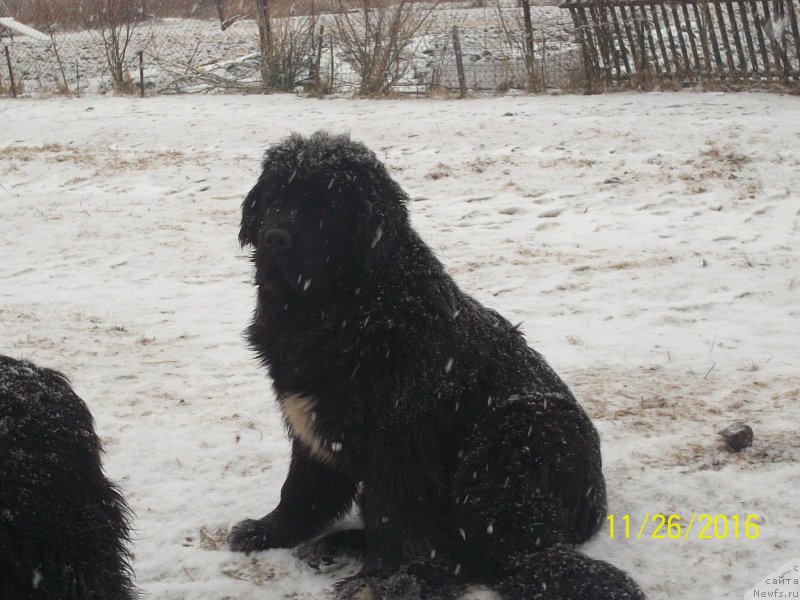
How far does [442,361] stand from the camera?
3.02m

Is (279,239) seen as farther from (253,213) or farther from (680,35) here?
(680,35)

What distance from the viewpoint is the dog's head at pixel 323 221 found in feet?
9.84

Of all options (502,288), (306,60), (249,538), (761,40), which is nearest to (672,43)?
(761,40)

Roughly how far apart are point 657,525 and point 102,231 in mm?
6569

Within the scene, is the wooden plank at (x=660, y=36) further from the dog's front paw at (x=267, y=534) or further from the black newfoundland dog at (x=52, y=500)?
the black newfoundland dog at (x=52, y=500)

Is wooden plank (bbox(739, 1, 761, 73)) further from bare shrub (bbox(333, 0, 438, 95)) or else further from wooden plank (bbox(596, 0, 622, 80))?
bare shrub (bbox(333, 0, 438, 95))

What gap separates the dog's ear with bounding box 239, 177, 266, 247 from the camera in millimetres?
3262

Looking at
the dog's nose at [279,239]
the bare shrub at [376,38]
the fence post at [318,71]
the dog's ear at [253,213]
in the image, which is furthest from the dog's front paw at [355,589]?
the fence post at [318,71]

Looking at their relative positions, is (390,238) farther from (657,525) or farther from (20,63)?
(20,63)

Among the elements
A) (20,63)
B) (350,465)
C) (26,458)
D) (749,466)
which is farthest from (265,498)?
(20,63)

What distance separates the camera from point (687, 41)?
506 inches

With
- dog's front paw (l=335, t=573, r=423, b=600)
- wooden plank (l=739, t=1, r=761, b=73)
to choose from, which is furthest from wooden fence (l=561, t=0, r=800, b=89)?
dog's front paw (l=335, t=573, r=423, b=600)
